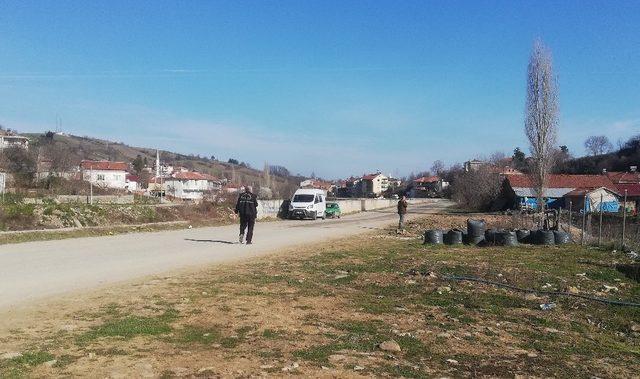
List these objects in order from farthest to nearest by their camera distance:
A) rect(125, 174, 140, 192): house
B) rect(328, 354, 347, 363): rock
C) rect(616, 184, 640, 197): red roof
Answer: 1. rect(125, 174, 140, 192): house
2. rect(616, 184, 640, 197): red roof
3. rect(328, 354, 347, 363): rock

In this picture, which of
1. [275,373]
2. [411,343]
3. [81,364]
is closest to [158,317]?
[81,364]

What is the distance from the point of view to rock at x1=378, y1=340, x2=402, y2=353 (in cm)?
571

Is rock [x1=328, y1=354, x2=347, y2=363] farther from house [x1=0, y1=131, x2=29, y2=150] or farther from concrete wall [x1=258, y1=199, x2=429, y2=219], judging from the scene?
house [x1=0, y1=131, x2=29, y2=150]

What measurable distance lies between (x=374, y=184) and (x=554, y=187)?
117513 mm

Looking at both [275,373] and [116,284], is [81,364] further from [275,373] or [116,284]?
[116,284]

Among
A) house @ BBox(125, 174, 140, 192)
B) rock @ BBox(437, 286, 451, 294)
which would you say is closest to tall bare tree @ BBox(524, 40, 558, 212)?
rock @ BBox(437, 286, 451, 294)

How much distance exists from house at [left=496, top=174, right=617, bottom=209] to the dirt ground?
191 ft

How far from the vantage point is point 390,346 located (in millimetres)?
5758

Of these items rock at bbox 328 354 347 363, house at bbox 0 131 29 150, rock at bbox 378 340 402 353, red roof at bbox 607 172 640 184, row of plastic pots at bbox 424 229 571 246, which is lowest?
rock at bbox 328 354 347 363

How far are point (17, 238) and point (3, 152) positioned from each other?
55.2 metres

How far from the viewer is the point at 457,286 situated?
10039mm

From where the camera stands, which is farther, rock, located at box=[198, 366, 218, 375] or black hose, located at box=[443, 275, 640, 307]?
black hose, located at box=[443, 275, 640, 307]

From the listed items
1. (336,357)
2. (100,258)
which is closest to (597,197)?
(100,258)

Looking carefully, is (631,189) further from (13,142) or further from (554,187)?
(13,142)
